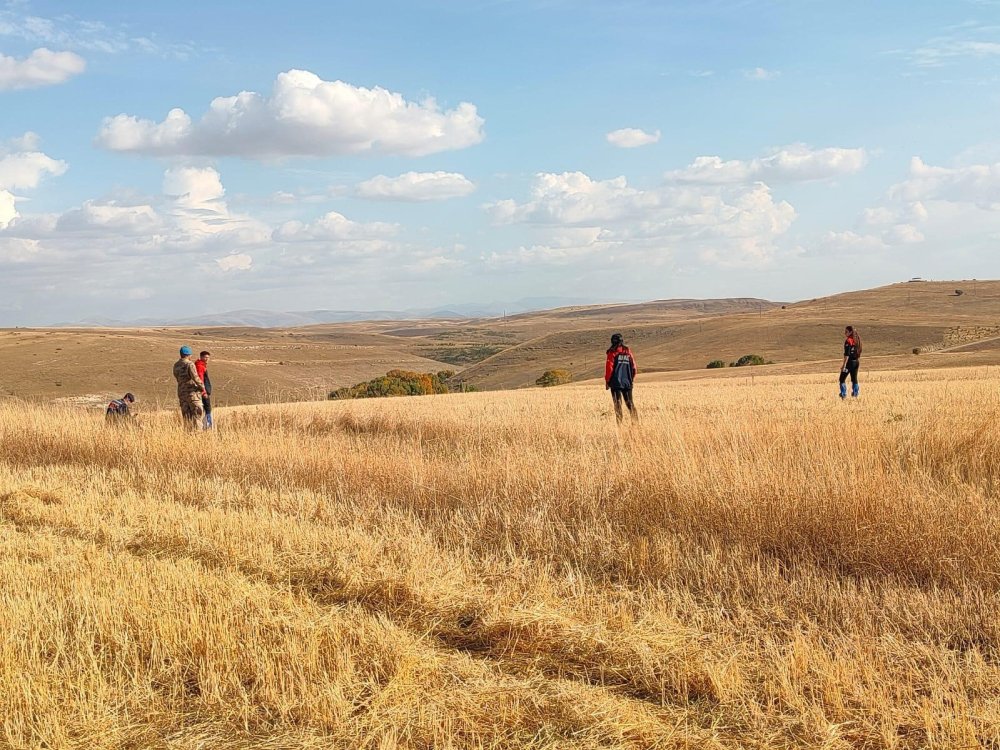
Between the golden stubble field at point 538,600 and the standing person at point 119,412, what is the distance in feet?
17.6

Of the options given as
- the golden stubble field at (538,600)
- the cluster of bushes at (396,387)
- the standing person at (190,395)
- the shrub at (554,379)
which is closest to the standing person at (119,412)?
the standing person at (190,395)

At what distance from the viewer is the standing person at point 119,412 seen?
555 inches

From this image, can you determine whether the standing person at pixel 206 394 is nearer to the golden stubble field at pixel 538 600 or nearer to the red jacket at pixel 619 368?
the golden stubble field at pixel 538 600

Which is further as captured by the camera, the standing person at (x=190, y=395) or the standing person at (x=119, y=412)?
the standing person at (x=119, y=412)

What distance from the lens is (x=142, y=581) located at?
536 centimetres

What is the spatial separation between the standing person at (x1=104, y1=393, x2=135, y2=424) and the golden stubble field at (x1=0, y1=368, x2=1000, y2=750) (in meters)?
5.35

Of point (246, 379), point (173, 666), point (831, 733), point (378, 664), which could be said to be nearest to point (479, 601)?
point (378, 664)

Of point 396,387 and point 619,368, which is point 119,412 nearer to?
point 619,368

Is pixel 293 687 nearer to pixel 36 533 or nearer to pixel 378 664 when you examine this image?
pixel 378 664

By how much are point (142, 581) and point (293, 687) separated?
2131 millimetres

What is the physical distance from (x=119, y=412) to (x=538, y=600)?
42.0 ft

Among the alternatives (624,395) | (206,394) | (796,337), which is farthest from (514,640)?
(796,337)

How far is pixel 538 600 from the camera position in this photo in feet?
16.3

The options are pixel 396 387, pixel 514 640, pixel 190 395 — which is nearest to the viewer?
pixel 514 640
